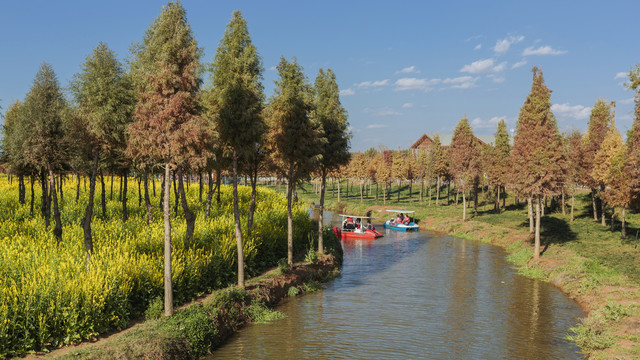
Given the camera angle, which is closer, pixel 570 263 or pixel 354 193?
pixel 570 263

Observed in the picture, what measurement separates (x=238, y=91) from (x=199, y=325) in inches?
420

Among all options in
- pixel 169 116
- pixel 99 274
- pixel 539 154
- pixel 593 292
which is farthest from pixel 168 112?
pixel 539 154

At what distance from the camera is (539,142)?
33.7m

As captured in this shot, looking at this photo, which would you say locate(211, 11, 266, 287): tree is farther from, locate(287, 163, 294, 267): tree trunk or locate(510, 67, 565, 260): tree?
locate(510, 67, 565, 260): tree


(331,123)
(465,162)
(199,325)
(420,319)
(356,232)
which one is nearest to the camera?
(199,325)

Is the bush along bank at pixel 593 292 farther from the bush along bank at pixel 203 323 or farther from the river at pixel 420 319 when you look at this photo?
the bush along bank at pixel 203 323

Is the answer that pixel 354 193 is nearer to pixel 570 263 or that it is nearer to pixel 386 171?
pixel 386 171

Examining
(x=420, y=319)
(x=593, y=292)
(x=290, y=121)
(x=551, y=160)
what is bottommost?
(x=420, y=319)

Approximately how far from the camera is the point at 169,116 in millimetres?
15555

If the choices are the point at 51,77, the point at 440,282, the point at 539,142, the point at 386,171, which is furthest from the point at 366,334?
the point at 386,171

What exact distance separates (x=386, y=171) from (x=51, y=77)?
69240 mm

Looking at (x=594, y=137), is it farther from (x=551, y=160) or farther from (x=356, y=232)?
(x=356, y=232)

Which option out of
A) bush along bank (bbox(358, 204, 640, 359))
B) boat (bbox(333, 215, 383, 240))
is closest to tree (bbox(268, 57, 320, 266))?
bush along bank (bbox(358, 204, 640, 359))

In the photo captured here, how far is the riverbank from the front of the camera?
12781 mm
